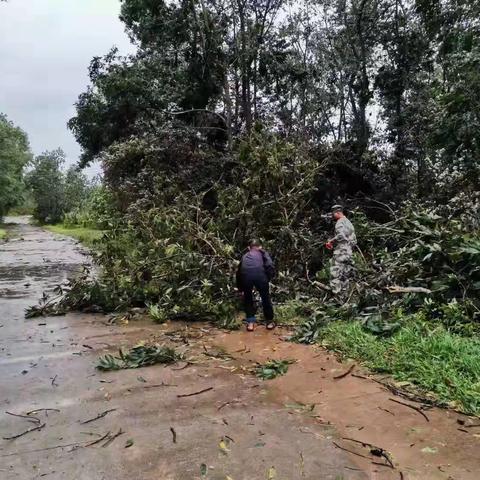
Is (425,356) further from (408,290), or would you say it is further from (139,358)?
(139,358)

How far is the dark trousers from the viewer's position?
8.91 m

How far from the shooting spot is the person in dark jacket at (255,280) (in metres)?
8.91

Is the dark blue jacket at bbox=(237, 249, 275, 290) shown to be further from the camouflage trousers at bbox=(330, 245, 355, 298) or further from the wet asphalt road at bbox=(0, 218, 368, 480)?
the wet asphalt road at bbox=(0, 218, 368, 480)

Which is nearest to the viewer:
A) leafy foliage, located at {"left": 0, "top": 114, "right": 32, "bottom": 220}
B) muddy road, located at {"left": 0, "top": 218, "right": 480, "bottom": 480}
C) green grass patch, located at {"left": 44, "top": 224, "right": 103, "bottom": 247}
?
muddy road, located at {"left": 0, "top": 218, "right": 480, "bottom": 480}

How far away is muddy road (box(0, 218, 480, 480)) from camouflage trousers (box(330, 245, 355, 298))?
1639 millimetres

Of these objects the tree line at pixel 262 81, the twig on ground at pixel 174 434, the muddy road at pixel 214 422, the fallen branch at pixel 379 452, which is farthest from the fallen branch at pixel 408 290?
the tree line at pixel 262 81

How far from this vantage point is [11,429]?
5.20 meters

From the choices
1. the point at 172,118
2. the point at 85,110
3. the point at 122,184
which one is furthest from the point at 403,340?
the point at 85,110

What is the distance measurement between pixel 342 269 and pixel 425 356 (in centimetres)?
335

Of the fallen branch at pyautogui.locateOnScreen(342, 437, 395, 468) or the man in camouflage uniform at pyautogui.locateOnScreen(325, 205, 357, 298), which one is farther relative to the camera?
the man in camouflage uniform at pyautogui.locateOnScreen(325, 205, 357, 298)

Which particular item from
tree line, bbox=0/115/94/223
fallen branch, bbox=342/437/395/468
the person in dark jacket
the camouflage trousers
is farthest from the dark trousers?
tree line, bbox=0/115/94/223

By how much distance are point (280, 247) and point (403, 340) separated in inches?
176

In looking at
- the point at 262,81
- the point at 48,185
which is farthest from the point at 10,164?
the point at 262,81

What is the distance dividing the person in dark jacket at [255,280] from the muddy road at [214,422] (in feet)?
2.59
